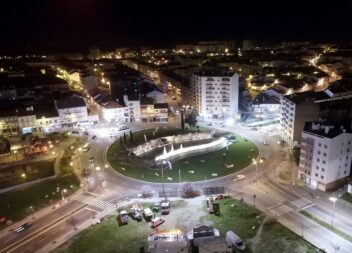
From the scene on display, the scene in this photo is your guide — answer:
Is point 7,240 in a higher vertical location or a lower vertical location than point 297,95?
lower

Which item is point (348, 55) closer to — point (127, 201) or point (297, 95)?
point (297, 95)

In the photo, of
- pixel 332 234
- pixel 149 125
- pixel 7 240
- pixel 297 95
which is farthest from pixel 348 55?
pixel 7 240

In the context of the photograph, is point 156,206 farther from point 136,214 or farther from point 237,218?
point 237,218

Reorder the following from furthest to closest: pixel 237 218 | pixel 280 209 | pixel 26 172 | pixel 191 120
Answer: pixel 191 120 → pixel 26 172 → pixel 280 209 → pixel 237 218

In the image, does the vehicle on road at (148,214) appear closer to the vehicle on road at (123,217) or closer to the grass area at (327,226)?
the vehicle on road at (123,217)

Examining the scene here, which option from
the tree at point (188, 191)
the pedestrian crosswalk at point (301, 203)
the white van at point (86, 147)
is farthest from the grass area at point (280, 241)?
the white van at point (86, 147)

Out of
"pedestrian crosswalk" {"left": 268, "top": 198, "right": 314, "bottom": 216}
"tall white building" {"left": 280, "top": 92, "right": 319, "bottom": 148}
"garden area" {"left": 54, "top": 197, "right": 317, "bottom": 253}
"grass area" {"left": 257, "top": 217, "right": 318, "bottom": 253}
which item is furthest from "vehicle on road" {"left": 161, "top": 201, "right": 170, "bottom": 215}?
"tall white building" {"left": 280, "top": 92, "right": 319, "bottom": 148}

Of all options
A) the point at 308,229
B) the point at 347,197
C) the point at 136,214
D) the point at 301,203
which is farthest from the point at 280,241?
the point at 136,214

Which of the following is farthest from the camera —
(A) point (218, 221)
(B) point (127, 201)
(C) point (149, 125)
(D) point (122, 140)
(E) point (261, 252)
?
(C) point (149, 125)
